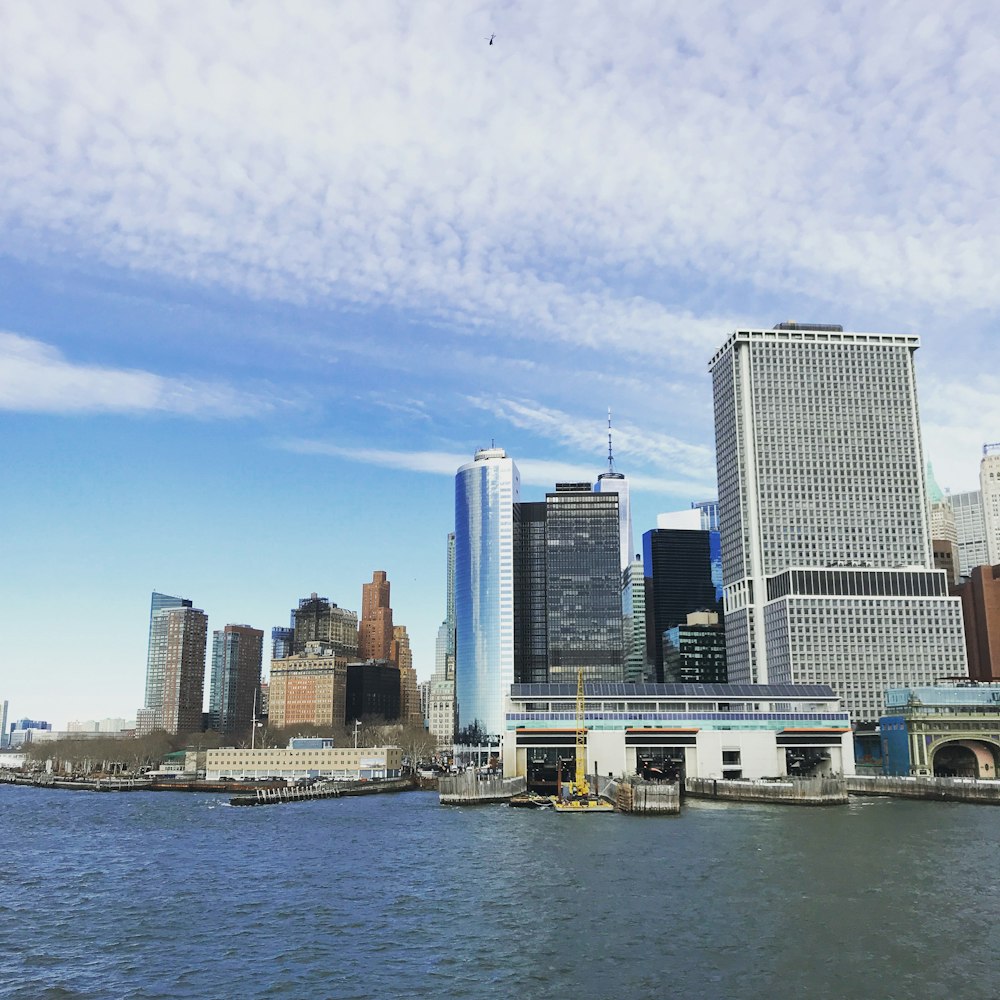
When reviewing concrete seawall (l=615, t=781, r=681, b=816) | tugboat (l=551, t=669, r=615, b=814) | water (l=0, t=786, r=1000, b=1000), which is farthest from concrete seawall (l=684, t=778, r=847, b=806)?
water (l=0, t=786, r=1000, b=1000)

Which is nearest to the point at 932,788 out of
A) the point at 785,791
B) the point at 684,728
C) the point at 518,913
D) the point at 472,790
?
the point at 785,791

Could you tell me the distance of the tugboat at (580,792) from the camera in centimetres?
14375

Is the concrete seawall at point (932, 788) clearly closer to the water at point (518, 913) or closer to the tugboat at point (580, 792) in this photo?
the water at point (518, 913)

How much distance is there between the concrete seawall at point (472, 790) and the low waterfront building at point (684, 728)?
1277 centimetres

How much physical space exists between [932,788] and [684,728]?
4260 centimetres

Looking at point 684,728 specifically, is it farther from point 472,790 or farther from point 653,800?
point 653,800

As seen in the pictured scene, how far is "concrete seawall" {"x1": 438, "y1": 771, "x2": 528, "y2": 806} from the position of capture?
167625 millimetres

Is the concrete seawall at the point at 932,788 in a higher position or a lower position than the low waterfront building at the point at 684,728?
lower

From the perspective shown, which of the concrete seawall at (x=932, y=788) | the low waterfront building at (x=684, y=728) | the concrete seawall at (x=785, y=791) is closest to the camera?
the concrete seawall at (x=785, y=791)

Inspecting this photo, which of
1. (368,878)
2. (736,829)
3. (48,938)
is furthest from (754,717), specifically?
(48,938)

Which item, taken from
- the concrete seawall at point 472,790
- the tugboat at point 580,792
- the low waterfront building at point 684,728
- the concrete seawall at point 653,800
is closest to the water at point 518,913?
the concrete seawall at point 653,800

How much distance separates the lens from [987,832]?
111625 millimetres

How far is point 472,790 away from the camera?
16962 centimetres

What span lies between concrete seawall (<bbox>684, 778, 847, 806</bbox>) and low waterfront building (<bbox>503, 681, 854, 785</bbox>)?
13901 mm
